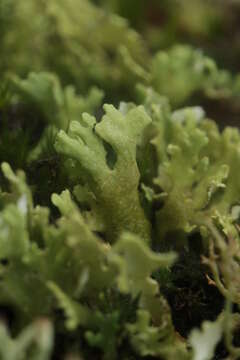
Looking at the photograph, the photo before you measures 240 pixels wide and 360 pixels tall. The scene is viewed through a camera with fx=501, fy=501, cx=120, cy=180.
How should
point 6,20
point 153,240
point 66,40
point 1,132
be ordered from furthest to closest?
point 66,40 → point 6,20 → point 1,132 → point 153,240

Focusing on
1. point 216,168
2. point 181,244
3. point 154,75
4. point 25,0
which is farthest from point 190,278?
point 25,0

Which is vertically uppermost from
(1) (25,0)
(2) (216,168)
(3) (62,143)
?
(1) (25,0)

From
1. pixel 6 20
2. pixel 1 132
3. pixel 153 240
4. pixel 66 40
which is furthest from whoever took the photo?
pixel 66 40

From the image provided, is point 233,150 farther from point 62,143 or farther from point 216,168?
point 62,143

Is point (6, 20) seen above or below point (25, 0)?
below

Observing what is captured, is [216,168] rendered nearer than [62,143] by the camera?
No

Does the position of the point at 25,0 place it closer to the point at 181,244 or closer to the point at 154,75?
the point at 154,75

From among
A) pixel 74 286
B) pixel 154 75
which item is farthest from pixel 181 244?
pixel 154 75
